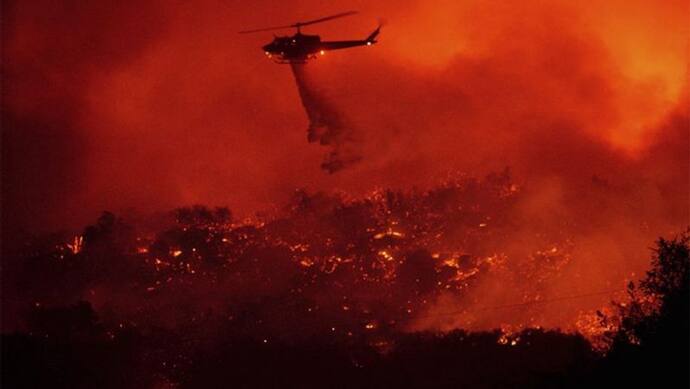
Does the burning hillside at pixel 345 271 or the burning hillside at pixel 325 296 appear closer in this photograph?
the burning hillside at pixel 325 296

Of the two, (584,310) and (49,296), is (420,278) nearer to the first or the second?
(584,310)

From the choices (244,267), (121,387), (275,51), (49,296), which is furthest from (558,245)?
(275,51)

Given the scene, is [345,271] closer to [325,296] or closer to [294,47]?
[325,296]

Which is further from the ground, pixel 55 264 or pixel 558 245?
pixel 55 264

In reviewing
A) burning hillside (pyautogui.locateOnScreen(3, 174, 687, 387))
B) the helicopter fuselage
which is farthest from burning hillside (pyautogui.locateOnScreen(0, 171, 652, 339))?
the helicopter fuselage

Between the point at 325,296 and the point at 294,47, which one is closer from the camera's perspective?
the point at 294,47

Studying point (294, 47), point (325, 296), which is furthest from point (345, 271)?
point (294, 47)

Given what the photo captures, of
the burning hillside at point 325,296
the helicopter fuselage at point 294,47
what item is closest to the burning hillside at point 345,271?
the burning hillside at point 325,296

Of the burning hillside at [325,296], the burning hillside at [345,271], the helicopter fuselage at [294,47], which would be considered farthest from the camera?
the burning hillside at [345,271]

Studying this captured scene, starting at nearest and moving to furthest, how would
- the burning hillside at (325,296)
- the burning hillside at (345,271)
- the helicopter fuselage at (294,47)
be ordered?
the helicopter fuselage at (294,47) → the burning hillside at (325,296) → the burning hillside at (345,271)

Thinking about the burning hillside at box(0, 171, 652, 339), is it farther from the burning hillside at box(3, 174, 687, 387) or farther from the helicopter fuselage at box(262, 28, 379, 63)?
the helicopter fuselage at box(262, 28, 379, 63)

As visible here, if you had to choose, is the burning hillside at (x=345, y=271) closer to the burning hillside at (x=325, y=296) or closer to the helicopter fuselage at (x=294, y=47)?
the burning hillside at (x=325, y=296)
